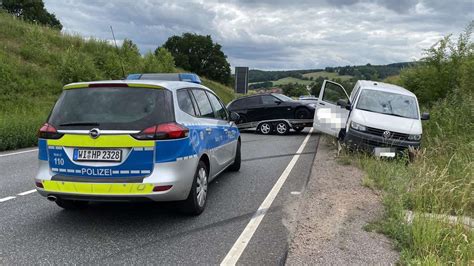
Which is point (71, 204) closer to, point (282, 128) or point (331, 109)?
point (331, 109)

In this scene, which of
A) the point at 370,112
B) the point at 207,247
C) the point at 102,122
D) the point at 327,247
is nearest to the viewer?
the point at 327,247

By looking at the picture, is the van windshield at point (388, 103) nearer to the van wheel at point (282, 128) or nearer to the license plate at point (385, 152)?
the license plate at point (385, 152)

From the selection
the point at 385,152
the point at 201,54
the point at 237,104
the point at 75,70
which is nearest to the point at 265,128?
the point at 237,104

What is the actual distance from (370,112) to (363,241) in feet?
25.2

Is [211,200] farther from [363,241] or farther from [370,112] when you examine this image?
[370,112]

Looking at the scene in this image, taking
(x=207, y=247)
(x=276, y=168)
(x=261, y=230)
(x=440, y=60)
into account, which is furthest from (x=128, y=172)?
(x=440, y=60)

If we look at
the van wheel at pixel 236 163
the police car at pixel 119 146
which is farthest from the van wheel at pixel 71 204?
the van wheel at pixel 236 163

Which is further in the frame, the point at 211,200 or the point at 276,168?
the point at 276,168

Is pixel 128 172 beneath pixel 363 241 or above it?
above

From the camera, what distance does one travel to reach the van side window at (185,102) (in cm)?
559

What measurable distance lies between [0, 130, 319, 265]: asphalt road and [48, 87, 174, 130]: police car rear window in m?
1.29

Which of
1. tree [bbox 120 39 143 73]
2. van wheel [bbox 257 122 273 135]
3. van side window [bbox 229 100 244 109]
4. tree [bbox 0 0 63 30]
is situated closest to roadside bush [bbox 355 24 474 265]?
van wheel [bbox 257 122 273 135]

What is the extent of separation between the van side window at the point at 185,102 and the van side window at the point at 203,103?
343 millimetres

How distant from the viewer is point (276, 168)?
943 cm
